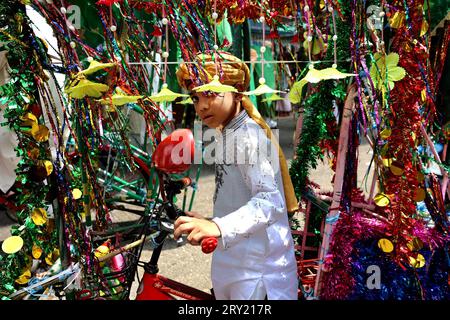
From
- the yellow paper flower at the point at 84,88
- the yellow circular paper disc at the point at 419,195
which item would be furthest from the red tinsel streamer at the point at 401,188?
the yellow paper flower at the point at 84,88

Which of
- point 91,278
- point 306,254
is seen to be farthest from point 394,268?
point 91,278

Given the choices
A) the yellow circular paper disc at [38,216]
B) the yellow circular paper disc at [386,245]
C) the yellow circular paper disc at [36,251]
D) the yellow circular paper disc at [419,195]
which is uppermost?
the yellow circular paper disc at [38,216]

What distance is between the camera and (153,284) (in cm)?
189

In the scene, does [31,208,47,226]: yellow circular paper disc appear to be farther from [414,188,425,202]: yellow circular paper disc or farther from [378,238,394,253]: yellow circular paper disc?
[414,188,425,202]: yellow circular paper disc

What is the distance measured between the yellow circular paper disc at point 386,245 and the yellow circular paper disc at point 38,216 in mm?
1219

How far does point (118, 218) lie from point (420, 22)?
3434 millimetres

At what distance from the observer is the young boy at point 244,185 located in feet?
5.27

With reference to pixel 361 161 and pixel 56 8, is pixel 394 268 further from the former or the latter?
pixel 361 161

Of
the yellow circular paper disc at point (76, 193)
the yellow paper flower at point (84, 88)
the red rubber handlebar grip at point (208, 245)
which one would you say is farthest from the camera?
the yellow circular paper disc at point (76, 193)

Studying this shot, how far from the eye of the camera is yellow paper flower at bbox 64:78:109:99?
1579 mm

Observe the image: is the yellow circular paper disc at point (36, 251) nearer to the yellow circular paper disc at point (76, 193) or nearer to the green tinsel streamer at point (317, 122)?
the yellow circular paper disc at point (76, 193)

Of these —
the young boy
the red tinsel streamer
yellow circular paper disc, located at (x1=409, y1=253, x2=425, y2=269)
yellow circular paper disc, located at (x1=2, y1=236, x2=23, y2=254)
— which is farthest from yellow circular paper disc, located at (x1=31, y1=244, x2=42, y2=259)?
yellow circular paper disc, located at (x1=409, y1=253, x2=425, y2=269)

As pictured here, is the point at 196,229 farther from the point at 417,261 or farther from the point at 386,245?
the point at 417,261

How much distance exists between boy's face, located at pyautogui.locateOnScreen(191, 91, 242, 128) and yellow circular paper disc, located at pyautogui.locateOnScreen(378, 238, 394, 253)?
2.35ft
